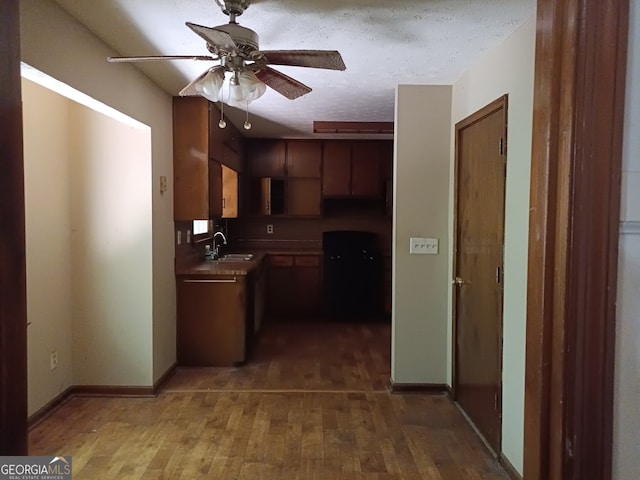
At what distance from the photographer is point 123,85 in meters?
2.84

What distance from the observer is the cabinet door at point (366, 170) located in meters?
5.96

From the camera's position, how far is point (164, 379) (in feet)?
11.7

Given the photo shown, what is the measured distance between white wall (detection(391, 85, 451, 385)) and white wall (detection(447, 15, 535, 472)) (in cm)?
81

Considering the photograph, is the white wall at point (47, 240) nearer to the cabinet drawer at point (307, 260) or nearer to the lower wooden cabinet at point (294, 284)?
the lower wooden cabinet at point (294, 284)

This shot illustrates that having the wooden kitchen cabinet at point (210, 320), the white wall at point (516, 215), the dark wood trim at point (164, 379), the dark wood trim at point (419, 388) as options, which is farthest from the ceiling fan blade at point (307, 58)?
the dark wood trim at point (164, 379)

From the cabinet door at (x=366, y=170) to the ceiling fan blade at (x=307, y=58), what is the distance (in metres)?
3.85

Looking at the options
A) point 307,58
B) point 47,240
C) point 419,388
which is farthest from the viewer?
point 419,388

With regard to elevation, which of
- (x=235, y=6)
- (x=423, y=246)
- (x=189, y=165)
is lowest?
(x=423, y=246)

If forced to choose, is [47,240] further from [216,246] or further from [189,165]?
[216,246]

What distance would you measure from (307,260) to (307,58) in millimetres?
3942

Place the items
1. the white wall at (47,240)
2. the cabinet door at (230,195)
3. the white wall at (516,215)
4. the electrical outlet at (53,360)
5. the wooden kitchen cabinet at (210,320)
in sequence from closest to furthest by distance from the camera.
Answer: the white wall at (516,215) → the white wall at (47,240) → the electrical outlet at (53,360) → the wooden kitchen cabinet at (210,320) → the cabinet door at (230,195)

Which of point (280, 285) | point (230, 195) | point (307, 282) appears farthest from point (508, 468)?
point (230, 195)

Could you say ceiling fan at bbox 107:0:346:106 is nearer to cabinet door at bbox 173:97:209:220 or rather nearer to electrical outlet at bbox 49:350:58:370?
cabinet door at bbox 173:97:209:220

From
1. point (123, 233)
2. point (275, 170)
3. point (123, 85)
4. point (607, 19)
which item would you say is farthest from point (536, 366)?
point (275, 170)
